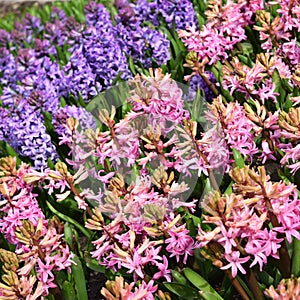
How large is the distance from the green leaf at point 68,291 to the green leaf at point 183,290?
0.43 m

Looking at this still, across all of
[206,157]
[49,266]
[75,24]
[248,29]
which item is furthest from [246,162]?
[75,24]

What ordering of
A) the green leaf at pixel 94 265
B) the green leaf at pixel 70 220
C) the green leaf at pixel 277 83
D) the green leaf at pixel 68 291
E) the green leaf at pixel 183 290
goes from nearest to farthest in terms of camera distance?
the green leaf at pixel 183 290
the green leaf at pixel 68 291
the green leaf at pixel 94 265
the green leaf at pixel 70 220
the green leaf at pixel 277 83

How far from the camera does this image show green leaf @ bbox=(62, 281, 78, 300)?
2.46 m

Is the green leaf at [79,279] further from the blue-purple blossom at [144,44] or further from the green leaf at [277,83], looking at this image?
the blue-purple blossom at [144,44]

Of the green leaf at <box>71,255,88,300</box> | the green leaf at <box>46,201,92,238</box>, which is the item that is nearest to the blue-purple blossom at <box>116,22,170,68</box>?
the green leaf at <box>46,201,92,238</box>

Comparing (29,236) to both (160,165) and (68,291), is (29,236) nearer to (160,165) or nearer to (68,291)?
(68,291)

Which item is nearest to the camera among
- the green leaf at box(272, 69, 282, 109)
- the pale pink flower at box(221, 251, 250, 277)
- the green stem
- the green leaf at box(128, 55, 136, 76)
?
the pale pink flower at box(221, 251, 250, 277)

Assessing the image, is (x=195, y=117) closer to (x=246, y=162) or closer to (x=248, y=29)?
(x=246, y=162)

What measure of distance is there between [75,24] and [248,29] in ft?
4.82

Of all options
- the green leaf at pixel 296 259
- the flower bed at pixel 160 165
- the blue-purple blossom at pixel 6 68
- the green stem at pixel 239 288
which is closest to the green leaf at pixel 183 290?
the flower bed at pixel 160 165

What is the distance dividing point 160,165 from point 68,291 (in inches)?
25.6

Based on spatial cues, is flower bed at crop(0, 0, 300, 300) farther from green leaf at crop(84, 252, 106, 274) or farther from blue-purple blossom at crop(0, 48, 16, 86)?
blue-purple blossom at crop(0, 48, 16, 86)

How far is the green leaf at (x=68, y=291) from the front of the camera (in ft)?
8.05

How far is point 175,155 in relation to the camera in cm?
257
